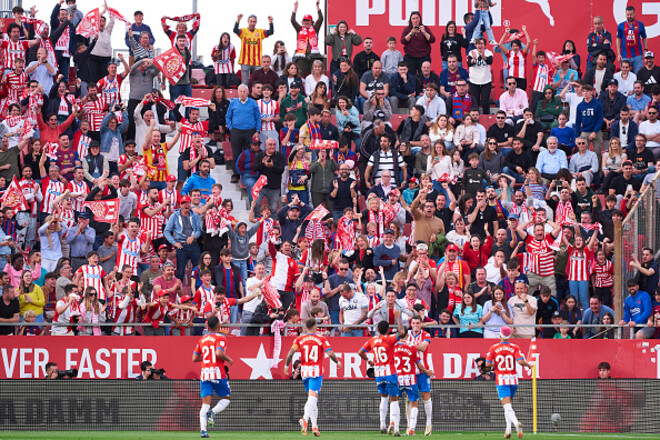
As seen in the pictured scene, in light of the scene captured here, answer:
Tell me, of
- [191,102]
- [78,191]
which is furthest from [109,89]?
[78,191]

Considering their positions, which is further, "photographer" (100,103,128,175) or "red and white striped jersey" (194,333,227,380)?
"photographer" (100,103,128,175)

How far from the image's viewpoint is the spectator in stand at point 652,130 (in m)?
25.8

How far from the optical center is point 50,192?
23.6 meters

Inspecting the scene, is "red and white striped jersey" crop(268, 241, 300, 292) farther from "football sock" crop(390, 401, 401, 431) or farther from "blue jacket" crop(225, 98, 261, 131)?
"football sock" crop(390, 401, 401, 431)

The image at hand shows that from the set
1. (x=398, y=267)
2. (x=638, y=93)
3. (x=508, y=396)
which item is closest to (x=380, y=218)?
(x=398, y=267)

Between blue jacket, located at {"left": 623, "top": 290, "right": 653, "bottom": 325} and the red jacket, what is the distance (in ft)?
9.71

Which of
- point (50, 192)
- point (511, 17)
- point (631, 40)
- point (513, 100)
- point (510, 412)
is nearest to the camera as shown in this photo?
point (510, 412)

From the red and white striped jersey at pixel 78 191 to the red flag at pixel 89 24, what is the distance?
5096 millimetres

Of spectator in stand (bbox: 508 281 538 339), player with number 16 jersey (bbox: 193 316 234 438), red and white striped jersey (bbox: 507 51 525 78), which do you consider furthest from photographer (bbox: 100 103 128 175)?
red and white striped jersey (bbox: 507 51 525 78)

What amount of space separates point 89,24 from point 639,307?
14.7 metres

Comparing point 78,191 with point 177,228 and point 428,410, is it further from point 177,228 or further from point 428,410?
point 428,410

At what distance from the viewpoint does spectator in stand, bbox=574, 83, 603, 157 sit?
26.5 m

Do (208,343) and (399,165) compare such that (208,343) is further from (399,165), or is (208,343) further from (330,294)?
(399,165)

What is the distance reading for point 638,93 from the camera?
27.3m
